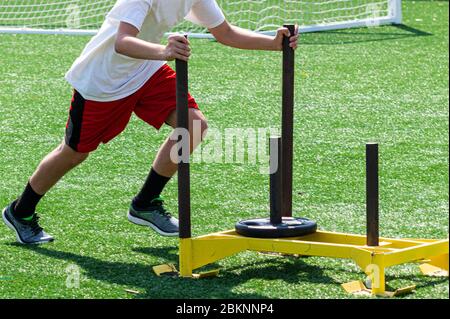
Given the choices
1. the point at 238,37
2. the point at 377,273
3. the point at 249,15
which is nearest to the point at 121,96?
the point at 238,37

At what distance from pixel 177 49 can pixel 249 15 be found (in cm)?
756

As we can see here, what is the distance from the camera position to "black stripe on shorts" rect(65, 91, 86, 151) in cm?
480

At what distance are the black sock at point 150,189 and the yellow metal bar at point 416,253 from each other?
1.43 m

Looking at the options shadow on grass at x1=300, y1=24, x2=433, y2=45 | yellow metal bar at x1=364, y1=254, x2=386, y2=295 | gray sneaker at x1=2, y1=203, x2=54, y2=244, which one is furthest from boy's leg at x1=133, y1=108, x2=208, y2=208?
shadow on grass at x1=300, y1=24, x2=433, y2=45

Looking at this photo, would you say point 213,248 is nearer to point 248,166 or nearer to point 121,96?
point 121,96

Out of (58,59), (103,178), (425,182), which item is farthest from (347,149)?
(58,59)

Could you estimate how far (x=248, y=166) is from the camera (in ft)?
21.1

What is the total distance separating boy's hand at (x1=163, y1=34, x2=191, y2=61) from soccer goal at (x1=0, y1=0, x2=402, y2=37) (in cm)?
667

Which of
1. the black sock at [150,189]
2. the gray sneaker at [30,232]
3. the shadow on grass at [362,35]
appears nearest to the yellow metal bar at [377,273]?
the black sock at [150,189]

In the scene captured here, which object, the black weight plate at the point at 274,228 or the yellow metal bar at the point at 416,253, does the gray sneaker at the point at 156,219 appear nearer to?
the black weight plate at the point at 274,228

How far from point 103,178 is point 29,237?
4.00ft

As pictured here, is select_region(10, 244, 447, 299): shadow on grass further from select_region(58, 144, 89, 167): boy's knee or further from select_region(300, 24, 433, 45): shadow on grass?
select_region(300, 24, 433, 45): shadow on grass

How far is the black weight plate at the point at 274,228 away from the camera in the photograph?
14.3 feet

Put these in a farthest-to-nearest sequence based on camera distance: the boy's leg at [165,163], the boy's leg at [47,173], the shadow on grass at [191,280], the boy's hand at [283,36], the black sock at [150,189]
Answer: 1. the black sock at [150,189]
2. the boy's leg at [47,173]
3. the boy's leg at [165,163]
4. the boy's hand at [283,36]
5. the shadow on grass at [191,280]
